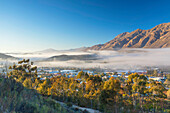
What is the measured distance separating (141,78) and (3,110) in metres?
28.3

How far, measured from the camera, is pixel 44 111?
6578 millimetres

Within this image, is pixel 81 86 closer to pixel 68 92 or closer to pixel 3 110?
A: pixel 68 92

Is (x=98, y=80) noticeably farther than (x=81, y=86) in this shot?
No

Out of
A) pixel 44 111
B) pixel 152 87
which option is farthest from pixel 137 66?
pixel 44 111

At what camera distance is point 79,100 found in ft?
90.5

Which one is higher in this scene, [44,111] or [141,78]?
[44,111]

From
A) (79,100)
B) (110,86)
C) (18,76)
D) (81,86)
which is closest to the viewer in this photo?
(110,86)

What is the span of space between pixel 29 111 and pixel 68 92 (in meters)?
25.1

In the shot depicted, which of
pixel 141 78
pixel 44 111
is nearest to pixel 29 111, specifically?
pixel 44 111

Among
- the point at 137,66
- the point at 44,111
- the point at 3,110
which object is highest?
the point at 3,110

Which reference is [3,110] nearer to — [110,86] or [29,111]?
[29,111]

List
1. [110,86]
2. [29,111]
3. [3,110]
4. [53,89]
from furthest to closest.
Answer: [53,89], [110,86], [29,111], [3,110]

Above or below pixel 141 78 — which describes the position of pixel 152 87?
below

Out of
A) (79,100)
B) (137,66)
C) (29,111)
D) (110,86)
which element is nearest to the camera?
(29,111)
